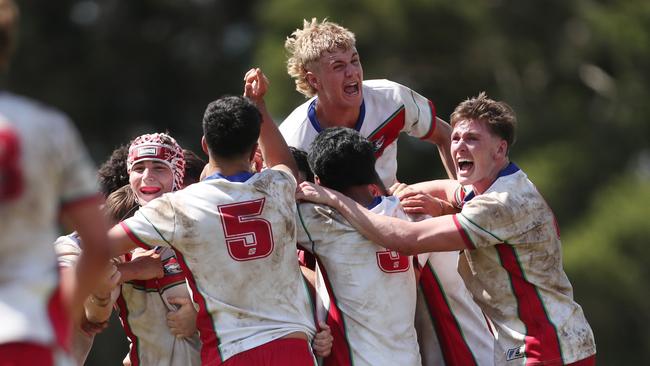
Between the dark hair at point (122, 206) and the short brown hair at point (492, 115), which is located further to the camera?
the dark hair at point (122, 206)

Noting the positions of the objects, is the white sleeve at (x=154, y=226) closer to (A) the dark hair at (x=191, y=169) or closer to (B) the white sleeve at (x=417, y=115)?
(A) the dark hair at (x=191, y=169)

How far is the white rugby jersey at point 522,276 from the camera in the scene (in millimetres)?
7012

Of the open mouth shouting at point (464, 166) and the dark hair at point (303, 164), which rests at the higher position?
the dark hair at point (303, 164)

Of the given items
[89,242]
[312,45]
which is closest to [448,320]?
[312,45]

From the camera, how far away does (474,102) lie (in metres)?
7.41

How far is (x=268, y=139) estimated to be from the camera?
7262 millimetres

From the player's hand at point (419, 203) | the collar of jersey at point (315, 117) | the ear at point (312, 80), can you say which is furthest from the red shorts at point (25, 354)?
the ear at point (312, 80)

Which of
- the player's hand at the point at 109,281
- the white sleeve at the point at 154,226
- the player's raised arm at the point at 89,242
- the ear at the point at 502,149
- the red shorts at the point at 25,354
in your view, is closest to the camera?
the red shorts at the point at 25,354

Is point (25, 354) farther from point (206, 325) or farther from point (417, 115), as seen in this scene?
point (417, 115)

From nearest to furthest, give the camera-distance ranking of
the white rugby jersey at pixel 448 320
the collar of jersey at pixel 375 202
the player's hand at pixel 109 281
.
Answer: the player's hand at pixel 109 281 → the collar of jersey at pixel 375 202 → the white rugby jersey at pixel 448 320

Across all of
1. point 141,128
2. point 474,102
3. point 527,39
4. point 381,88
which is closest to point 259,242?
point 474,102

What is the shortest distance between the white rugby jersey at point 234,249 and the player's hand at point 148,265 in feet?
1.95

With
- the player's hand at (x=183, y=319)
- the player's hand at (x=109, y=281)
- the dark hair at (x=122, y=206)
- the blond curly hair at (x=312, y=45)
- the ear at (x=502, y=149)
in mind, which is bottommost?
the player's hand at (x=183, y=319)

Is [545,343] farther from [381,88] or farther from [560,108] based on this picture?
[560,108]
